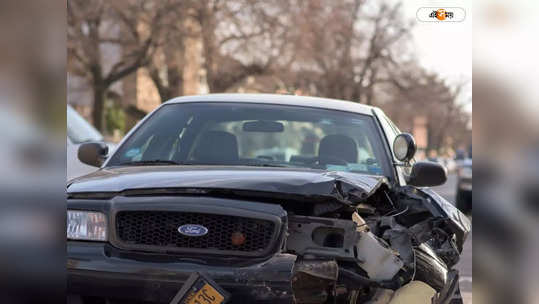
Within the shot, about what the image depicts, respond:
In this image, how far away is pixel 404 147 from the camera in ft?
17.6

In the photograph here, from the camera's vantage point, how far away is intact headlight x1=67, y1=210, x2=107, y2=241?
3.81m

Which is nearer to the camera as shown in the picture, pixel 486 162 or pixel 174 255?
pixel 486 162

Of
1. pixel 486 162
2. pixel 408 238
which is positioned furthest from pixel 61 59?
pixel 408 238

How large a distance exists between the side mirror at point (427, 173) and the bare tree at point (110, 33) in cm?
2069

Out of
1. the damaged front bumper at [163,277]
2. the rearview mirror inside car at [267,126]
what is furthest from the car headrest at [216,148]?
the damaged front bumper at [163,277]

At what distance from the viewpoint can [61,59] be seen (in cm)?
203

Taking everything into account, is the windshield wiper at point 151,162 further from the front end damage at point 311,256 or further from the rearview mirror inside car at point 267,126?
the front end damage at point 311,256

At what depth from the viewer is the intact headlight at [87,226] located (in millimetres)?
3814

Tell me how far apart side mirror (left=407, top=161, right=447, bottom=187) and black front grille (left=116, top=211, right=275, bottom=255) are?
1.78 metres

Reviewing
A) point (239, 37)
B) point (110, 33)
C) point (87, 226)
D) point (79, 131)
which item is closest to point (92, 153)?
point (87, 226)

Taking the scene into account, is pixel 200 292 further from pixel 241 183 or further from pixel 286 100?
pixel 286 100

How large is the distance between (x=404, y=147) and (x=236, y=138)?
112cm

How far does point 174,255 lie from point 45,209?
1.67m

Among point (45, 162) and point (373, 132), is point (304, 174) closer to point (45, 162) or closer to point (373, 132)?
point (373, 132)
